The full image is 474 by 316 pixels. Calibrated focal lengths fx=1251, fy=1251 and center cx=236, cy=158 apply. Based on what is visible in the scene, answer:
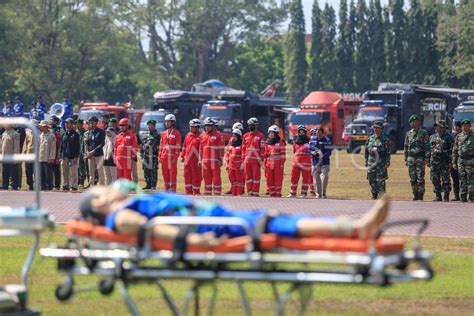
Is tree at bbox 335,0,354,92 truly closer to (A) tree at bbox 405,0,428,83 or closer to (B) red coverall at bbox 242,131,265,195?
(A) tree at bbox 405,0,428,83

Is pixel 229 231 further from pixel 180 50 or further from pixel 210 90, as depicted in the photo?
pixel 180 50

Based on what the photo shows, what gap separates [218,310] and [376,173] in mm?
15560

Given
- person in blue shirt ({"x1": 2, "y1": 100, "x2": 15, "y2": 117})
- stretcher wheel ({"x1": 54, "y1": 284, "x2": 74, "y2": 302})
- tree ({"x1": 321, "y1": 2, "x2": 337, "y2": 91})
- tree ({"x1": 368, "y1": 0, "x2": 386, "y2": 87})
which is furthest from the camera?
tree ({"x1": 321, "y1": 2, "x2": 337, "y2": 91})

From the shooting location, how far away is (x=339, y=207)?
2462 cm

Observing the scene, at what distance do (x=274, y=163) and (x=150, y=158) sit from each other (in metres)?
4.06

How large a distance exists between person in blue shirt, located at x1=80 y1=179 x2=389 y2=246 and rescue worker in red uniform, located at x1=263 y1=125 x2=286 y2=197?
19.2 metres

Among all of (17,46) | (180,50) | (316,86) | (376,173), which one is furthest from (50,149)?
(316,86)

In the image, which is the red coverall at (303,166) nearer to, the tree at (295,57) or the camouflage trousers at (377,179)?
the camouflage trousers at (377,179)

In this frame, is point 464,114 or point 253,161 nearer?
point 253,161

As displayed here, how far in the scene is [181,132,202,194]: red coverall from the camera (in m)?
29.2

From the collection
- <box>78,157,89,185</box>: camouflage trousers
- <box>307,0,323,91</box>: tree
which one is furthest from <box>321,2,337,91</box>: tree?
<box>78,157,89,185</box>: camouflage trousers

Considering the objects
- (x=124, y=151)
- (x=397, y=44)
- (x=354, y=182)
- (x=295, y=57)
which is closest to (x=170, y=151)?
(x=124, y=151)

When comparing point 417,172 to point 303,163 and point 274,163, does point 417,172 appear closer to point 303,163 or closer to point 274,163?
point 303,163

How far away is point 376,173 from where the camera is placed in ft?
88.8
